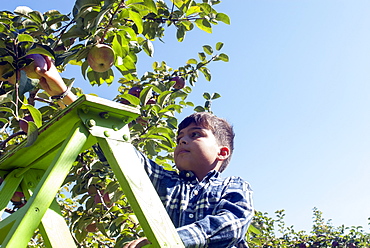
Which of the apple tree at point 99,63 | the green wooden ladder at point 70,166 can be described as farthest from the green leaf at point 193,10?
the green wooden ladder at point 70,166

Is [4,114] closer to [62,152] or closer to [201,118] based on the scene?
[201,118]

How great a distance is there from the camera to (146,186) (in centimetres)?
107

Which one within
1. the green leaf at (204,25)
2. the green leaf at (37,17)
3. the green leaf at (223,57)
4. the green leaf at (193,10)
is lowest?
the green leaf at (37,17)

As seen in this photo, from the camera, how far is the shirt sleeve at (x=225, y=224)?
1.26 metres

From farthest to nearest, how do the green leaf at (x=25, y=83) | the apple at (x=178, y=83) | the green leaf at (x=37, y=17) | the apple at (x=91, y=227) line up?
the apple at (x=178, y=83) < the apple at (x=91, y=227) < the green leaf at (x=37, y=17) < the green leaf at (x=25, y=83)

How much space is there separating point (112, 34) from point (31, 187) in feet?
2.55

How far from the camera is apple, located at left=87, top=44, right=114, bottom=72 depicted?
1.79 metres

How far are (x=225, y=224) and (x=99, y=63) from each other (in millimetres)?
897

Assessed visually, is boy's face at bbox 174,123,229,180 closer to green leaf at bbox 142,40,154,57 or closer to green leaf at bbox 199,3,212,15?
green leaf at bbox 142,40,154,57

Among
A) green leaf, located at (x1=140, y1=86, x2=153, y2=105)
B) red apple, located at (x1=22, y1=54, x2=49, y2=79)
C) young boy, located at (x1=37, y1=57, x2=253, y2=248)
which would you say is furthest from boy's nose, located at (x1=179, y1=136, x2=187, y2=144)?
red apple, located at (x1=22, y1=54, x2=49, y2=79)

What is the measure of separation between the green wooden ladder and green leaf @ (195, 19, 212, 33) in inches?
41.9

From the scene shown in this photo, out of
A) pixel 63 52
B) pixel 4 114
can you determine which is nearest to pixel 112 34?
pixel 63 52

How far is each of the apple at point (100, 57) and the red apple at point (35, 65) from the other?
0.62 ft

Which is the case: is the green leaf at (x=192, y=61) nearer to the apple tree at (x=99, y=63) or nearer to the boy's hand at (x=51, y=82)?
the apple tree at (x=99, y=63)
